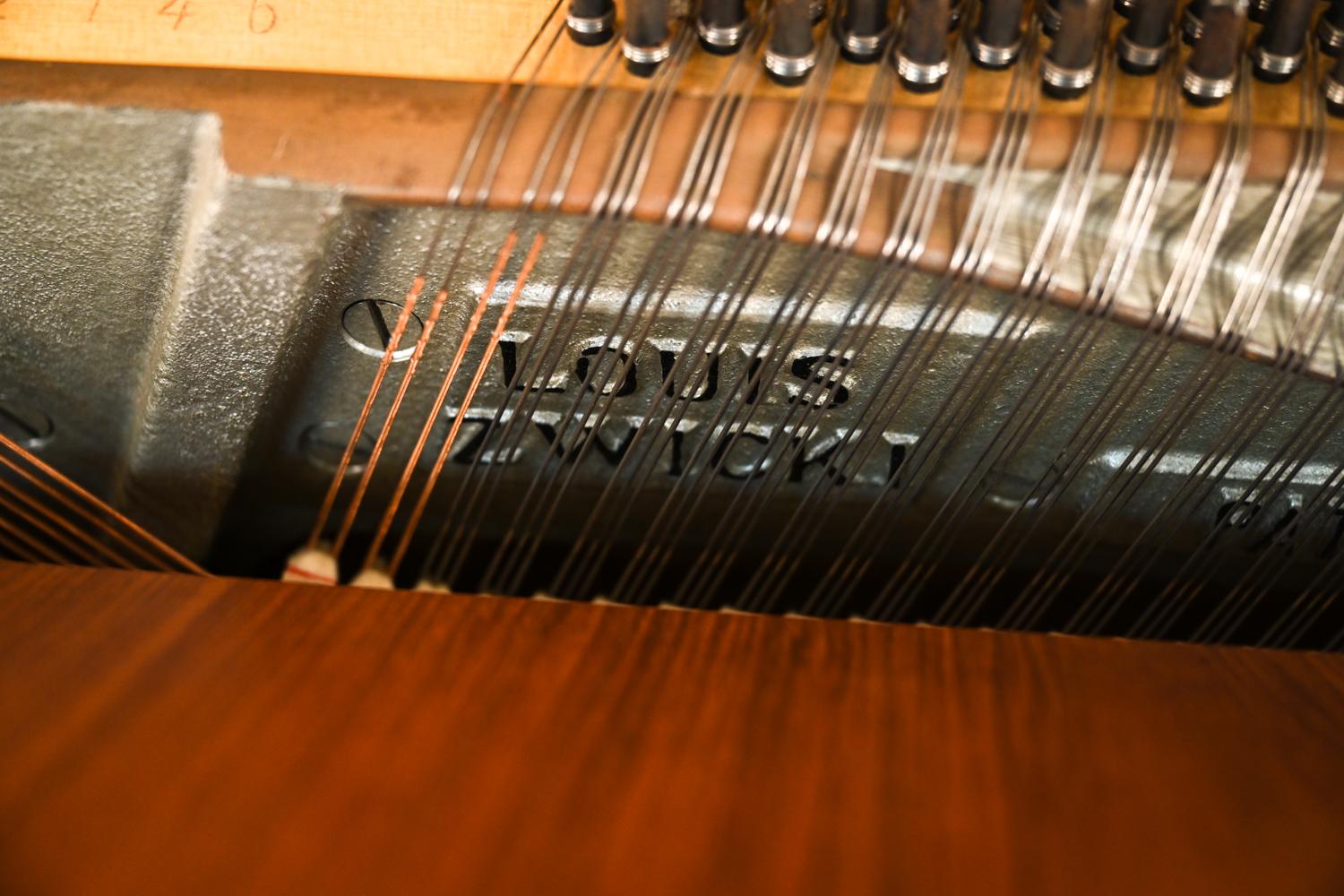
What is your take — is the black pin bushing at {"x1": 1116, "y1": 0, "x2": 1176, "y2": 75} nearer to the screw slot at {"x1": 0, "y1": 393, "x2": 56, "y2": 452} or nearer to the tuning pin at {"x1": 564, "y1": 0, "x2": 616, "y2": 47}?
the tuning pin at {"x1": 564, "y1": 0, "x2": 616, "y2": 47}

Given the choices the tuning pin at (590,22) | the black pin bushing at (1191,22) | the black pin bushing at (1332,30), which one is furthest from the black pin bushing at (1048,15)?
the tuning pin at (590,22)

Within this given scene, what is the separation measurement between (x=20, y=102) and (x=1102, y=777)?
38.1 inches

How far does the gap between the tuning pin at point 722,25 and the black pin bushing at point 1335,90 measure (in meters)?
0.45

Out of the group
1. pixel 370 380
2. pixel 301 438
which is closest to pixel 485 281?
pixel 370 380

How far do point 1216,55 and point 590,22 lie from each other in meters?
0.47

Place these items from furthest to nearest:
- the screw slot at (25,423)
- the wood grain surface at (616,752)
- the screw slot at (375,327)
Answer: the screw slot at (25,423), the screw slot at (375,327), the wood grain surface at (616,752)

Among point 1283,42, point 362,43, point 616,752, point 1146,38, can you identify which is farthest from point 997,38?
point 616,752

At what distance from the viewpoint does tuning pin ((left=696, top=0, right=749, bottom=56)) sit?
36.5 inches

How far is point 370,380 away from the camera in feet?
3.75

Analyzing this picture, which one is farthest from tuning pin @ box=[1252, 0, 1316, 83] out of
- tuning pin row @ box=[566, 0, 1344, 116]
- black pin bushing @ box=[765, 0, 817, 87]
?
black pin bushing @ box=[765, 0, 817, 87]

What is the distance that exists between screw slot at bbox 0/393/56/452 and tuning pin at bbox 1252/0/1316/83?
45.6 inches

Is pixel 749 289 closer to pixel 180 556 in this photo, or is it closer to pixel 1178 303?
pixel 1178 303

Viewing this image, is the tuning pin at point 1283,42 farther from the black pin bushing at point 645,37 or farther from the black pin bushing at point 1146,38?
the black pin bushing at point 645,37

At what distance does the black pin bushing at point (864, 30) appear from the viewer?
3.01 feet
